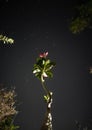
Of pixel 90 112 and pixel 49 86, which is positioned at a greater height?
pixel 49 86

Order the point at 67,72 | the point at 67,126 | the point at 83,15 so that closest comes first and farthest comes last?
the point at 83,15, the point at 67,126, the point at 67,72

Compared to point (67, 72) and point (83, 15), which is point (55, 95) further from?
point (83, 15)

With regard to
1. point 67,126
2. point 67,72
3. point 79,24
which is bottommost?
point 67,126

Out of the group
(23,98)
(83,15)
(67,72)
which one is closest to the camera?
(83,15)

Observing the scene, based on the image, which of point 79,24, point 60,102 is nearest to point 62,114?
point 60,102

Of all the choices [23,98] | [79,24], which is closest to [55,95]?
[23,98]

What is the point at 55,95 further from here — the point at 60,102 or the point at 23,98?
the point at 23,98

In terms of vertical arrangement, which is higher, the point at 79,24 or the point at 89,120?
the point at 79,24

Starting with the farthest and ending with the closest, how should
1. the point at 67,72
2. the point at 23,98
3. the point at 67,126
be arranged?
1. the point at 67,72
2. the point at 23,98
3. the point at 67,126

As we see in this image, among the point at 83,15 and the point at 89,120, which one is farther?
the point at 89,120

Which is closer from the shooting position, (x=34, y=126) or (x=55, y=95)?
(x=34, y=126)
